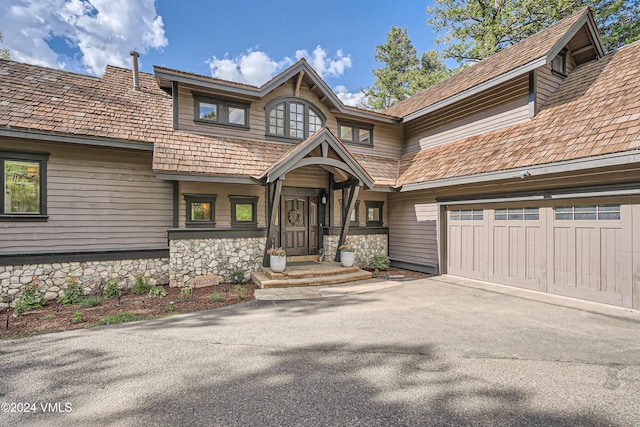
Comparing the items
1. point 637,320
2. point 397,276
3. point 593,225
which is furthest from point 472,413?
point 397,276

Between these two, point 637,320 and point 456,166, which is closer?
point 637,320

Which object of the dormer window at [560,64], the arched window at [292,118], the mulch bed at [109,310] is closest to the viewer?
the mulch bed at [109,310]

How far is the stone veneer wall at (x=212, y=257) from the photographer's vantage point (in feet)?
25.8

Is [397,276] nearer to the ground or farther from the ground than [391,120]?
nearer to the ground

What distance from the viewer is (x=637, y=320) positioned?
4938 millimetres

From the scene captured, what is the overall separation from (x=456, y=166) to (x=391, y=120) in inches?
148

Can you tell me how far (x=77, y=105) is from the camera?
25.2 ft

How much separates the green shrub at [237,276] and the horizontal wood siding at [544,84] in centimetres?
913

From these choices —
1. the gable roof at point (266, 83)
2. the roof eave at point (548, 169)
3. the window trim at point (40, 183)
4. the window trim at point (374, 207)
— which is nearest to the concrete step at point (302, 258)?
the window trim at point (374, 207)

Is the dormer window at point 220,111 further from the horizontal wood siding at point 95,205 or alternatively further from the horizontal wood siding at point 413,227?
the horizontal wood siding at point 413,227

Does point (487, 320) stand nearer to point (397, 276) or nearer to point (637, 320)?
point (637, 320)

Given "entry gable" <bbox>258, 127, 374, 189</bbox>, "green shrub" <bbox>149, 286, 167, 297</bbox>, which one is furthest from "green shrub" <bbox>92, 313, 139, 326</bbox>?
"entry gable" <bbox>258, 127, 374, 189</bbox>

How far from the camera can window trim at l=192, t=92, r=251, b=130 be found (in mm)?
8672

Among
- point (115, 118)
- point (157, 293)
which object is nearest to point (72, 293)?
point (157, 293)
